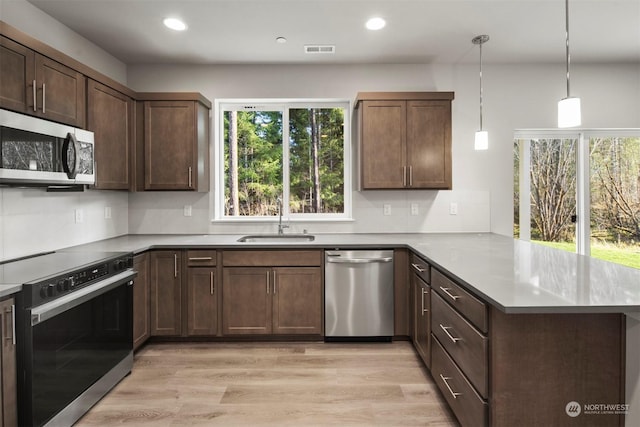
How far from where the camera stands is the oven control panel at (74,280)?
6.10ft

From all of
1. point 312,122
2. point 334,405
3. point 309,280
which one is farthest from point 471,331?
point 312,122

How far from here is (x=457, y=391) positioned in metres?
2.02

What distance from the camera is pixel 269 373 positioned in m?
2.81

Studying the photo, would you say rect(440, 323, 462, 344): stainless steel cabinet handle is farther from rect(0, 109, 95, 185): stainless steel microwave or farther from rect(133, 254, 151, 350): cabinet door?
rect(0, 109, 95, 185): stainless steel microwave

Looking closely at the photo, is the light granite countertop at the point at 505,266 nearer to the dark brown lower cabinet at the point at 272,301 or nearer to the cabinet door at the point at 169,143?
the dark brown lower cabinet at the point at 272,301

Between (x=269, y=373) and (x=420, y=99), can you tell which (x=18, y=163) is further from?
(x=420, y=99)

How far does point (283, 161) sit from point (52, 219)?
2064 millimetres

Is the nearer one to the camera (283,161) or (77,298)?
(77,298)

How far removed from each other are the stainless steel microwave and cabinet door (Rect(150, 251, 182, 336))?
3.01 feet

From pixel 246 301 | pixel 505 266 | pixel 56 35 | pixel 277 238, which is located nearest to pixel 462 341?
pixel 505 266

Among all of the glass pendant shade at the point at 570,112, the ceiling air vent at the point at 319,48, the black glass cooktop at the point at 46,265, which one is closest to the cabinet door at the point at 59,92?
the black glass cooktop at the point at 46,265

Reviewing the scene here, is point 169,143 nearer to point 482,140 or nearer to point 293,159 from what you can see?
point 293,159

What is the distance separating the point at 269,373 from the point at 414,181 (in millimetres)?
2063

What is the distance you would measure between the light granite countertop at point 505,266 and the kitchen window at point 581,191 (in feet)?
2.45
